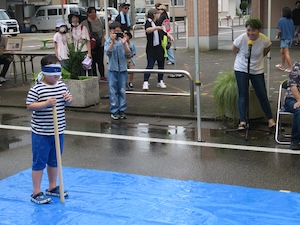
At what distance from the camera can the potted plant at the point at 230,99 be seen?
7.90 meters

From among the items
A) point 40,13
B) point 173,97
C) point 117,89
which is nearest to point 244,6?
point 40,13

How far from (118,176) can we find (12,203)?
1.32 metres

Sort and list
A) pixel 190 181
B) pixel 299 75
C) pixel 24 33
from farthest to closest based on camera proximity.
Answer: pixel 24 33 → pixel 299 75 → pixel 190 181

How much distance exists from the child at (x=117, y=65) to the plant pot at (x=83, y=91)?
3.41 feet

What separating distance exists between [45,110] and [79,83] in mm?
4925

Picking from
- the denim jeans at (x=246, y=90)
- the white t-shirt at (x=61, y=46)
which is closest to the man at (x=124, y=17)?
the white t-shirt at (x=61, y=46)

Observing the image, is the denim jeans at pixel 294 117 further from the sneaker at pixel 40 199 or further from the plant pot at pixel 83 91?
the plant pot at pixel 83 91

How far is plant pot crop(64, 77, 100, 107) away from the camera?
9484mm

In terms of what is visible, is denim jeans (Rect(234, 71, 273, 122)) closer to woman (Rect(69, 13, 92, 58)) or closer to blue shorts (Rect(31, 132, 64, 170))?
blue shorts (Rect(31, 132, 64, 170))

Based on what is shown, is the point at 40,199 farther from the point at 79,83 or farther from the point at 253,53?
the point at 79,83

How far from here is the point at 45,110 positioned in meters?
4.61

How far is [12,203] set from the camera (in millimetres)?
4871

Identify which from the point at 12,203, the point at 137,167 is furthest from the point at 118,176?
the point at 12,203

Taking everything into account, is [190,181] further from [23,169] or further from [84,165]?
[23,169]
